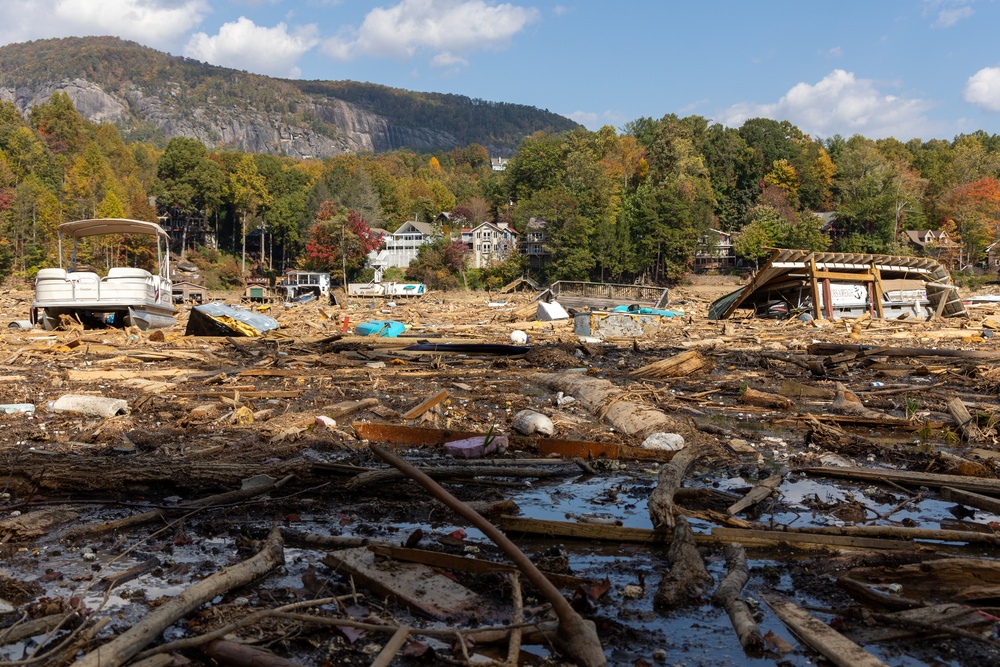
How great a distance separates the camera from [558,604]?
3.11 metres

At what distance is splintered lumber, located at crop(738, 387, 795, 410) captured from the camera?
1022 cm

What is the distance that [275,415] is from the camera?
9438 millimetres

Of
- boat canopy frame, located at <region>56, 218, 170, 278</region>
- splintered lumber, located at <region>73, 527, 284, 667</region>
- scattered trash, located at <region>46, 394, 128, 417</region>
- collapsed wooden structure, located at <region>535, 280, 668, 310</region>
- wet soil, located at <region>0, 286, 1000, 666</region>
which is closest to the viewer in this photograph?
splintered lumber, located at <region>73, 527, 284, 667</region>

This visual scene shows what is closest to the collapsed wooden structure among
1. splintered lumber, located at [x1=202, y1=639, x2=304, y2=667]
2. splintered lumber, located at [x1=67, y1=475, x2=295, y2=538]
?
splintered lumber, located at [x1=67, y1=475, x2=295, y2=538]

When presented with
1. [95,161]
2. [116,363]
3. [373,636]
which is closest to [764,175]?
[95,161]

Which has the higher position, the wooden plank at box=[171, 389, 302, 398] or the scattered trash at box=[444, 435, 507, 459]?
the wooden plank at box=[171, 389, 302, 398]

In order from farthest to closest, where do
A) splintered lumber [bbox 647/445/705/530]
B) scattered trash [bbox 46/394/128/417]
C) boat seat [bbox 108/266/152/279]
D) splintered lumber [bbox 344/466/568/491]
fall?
boat seat [bbox 108/266/152/279] → scattered trash [bbox 46/394/128/417] → splintered lumber [bbox 344/466/568/491] → splintered lumber [bbox 647/445/705/530]

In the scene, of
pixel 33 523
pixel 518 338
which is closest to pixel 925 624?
pixel 33 523

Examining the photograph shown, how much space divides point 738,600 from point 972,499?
115 inches

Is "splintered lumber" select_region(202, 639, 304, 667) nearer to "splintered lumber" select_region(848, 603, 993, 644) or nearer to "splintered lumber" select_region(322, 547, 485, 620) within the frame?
"splintered lumber" select_region(322, 547, 485, 620)

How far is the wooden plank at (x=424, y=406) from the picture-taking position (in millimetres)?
9188

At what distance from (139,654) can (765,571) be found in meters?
3.41

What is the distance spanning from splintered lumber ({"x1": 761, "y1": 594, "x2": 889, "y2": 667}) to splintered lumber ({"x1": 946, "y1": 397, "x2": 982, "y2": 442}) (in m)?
5.58

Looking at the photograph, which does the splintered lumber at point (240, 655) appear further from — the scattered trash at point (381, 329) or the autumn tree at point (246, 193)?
the autumn tree at point (246, 193)
